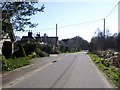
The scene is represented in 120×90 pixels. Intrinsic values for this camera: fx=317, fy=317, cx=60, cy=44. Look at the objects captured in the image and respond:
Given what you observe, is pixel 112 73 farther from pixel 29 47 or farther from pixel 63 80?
pixel 29 47

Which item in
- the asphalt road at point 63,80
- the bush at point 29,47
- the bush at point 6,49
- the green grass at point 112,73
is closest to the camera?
the asphalt road at point 63,80

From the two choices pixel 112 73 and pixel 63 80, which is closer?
pixel 63 80

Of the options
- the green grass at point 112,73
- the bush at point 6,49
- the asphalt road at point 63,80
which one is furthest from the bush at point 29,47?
the asphalt road at point 63,80

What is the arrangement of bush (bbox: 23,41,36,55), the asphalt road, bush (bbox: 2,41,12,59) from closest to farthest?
the asphalt road
bush (bbox: 2,41,12,59)
bush (bbox: 23,41,36,55)

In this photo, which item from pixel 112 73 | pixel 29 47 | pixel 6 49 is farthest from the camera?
pixel 29 47

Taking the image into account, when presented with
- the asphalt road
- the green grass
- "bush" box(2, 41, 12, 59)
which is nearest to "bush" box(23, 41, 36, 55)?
"bush" box(2, 41, 12, 59)

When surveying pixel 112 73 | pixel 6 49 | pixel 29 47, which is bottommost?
pixel 112 73

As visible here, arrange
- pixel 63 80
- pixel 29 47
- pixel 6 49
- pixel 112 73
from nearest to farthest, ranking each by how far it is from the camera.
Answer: pixel 63 80 < pixel 112 73 < pixel 6 49 < pixel 29 47

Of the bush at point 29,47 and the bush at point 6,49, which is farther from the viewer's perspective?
the bush at point 29,47

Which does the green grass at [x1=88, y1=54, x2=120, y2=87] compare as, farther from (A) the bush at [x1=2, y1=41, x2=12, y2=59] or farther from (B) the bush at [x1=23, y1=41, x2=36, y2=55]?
(B) the bush at [x1=23, y1=41, x2=36, y2=55]

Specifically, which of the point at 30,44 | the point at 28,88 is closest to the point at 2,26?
the point at 28,88

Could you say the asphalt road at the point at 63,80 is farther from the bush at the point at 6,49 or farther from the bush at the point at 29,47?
the bush at the point at 29,47

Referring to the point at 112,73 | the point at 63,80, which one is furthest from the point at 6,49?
the point at 63,80

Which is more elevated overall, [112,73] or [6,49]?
[6,49]
